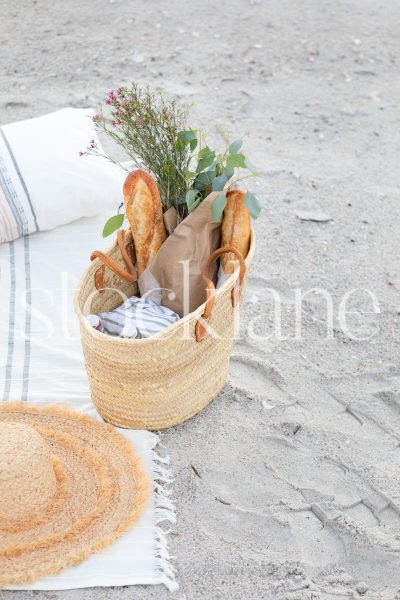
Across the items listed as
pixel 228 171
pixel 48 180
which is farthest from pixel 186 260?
pixel 48 180

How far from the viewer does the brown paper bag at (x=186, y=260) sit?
247 centimetres

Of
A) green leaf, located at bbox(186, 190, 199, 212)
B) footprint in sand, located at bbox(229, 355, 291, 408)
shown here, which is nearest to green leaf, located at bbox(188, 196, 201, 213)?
green leaf, located at bbox(186, 190, 199, 212)

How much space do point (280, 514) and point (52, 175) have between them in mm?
1680

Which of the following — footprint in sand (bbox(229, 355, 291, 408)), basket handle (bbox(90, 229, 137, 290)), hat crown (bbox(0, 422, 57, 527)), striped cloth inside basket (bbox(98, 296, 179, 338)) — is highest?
basket handle (bbox(90, 229, 137, 290))

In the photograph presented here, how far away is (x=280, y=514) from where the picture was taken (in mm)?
2197

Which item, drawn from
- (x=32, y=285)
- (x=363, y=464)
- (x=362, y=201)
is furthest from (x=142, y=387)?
(x=362, y=201)

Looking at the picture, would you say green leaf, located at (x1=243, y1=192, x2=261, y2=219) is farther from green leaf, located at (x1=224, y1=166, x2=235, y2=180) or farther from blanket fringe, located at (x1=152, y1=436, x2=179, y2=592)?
blanket fringe, located at (x1=152, y1=436, x2=179, y2=592)

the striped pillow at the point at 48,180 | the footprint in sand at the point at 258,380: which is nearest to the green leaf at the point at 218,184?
the footprint in sand at the point at 258,380

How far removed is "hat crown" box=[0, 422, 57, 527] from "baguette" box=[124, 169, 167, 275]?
719 millimetres

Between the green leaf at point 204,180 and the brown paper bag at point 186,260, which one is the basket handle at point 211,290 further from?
the green leaf at point 204,180

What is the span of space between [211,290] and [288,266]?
101cm

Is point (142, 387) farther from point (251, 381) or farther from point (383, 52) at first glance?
point (383, 52)

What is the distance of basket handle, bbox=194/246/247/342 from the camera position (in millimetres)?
2254

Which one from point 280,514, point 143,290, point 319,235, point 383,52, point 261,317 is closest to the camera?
point 280,514
